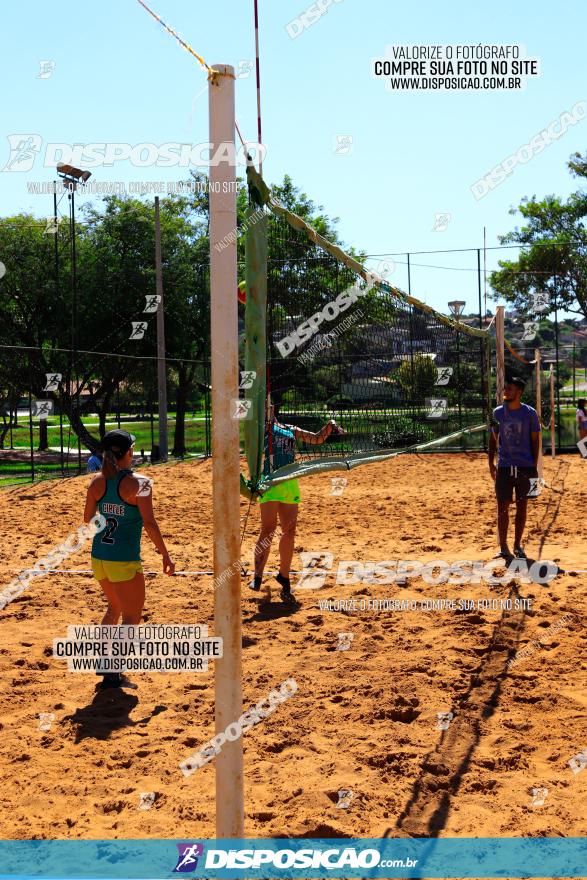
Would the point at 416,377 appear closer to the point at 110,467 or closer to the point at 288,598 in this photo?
the point at 288,598

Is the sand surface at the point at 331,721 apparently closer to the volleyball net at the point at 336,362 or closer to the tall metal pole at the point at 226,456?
the tall metal pole at the point at 226,456

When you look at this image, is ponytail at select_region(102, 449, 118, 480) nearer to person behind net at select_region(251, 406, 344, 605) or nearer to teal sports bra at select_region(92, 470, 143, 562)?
teal sports bra at select_region(92, 470, 143, 562)

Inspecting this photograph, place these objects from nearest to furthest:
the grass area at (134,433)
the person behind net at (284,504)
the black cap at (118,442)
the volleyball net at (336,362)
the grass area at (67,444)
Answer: the volleyball net at (336,362) < the black cap at (118,442) < the person behind net at (284,504) < the grass area at (67,444) < the grass area at (134,433)

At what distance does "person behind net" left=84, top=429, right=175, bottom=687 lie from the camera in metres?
5.09

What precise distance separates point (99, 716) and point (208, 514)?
695 cm

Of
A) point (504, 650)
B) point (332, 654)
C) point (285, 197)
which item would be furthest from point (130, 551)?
point (285, 197)

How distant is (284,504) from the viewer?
687 cm

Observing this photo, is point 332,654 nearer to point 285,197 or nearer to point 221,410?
point 221,410

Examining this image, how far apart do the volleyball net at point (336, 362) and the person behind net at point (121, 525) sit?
2.65 ft

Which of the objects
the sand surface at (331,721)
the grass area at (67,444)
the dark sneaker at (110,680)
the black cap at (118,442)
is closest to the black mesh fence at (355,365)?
the black cap at (118,442)

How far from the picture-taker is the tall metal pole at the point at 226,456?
2.72m

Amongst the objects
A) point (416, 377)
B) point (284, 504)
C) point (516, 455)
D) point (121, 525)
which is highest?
point (416, 377)

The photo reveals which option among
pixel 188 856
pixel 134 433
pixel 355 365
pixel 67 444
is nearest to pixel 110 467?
pixel 188 856

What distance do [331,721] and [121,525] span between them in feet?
5.54
